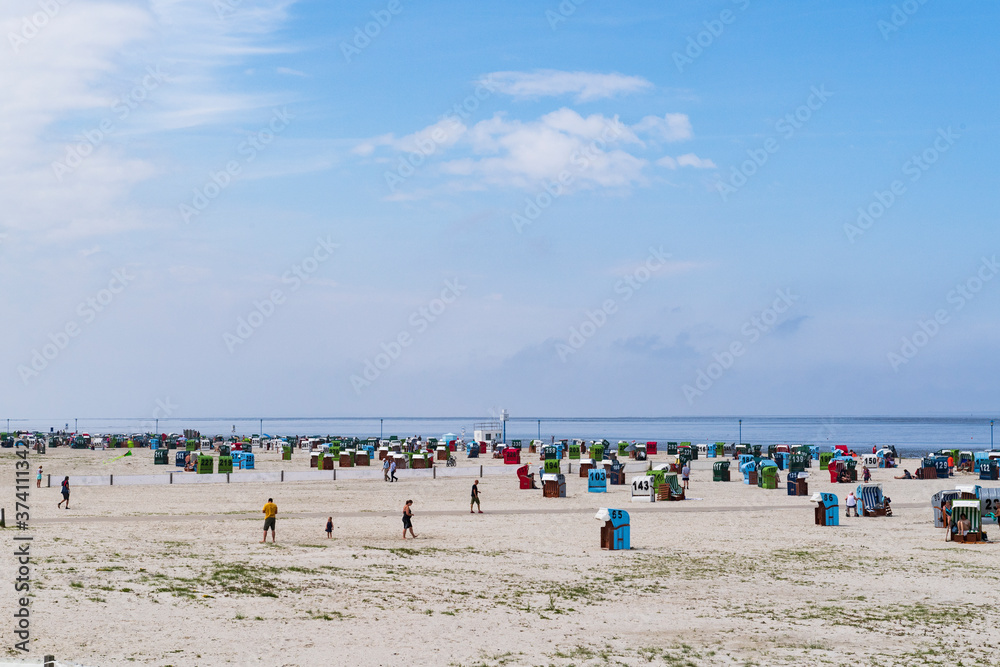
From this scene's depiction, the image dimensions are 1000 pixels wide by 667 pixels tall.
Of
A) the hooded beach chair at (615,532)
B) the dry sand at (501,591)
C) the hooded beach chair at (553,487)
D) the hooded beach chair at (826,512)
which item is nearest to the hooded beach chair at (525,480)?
the hooded beach chair at (553,487)

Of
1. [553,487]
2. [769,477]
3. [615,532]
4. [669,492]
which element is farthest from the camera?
[769,477]

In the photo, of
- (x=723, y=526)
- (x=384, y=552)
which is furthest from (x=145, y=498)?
(x=723, y=526)

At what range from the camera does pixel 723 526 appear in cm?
3347

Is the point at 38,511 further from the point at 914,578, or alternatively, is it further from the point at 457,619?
the point at 914,578

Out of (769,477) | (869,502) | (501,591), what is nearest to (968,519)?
(869,502)

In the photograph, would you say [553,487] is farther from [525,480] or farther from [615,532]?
[615,532]

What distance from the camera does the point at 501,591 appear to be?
2108cm

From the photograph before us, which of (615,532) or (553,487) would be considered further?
(553,487)

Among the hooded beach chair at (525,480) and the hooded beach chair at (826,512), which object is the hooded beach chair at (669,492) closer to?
the hooded beach chair at (525,480)

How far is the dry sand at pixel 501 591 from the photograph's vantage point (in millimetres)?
16016

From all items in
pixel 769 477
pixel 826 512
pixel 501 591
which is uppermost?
pixel 769 477

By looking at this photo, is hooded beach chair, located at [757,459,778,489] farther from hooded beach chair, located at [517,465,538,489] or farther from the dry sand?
the dry sand

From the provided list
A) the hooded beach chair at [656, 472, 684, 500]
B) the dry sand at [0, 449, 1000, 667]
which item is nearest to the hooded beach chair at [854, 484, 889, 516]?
the dry sand at [0, 449, 1000, 667]

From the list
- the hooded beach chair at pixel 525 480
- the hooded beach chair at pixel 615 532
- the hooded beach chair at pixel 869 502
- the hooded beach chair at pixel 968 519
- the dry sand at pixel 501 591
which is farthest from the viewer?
the hooded beach chair at pixel 525 480
